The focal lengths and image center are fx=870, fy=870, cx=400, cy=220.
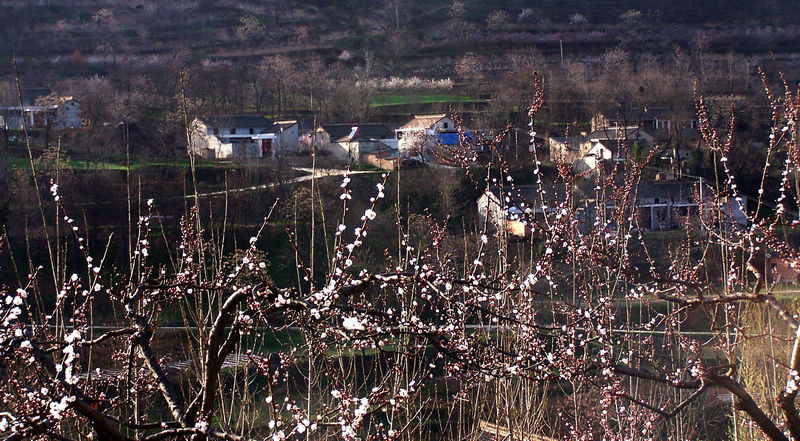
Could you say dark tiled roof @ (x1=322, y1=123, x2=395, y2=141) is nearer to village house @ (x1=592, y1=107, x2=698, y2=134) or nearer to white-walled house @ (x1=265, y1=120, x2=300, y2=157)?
white-walled house @ (x1=265, y1=120, x2=300, y2=157)

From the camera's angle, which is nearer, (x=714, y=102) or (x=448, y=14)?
(x=714, y=102)

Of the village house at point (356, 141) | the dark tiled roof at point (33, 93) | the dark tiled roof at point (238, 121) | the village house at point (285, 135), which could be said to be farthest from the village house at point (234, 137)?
the dark tiled roof at point (33, 93)

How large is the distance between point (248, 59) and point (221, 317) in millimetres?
52171

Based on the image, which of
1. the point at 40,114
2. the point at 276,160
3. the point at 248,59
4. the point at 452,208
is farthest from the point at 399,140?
the point at 248,59

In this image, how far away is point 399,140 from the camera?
115 feet

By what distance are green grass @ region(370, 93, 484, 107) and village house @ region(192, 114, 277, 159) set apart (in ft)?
30.3

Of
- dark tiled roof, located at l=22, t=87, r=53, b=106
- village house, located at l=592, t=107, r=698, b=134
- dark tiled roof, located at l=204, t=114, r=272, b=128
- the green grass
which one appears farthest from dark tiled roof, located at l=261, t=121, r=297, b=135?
village house, located at l=592, t=107, r=698, b=134

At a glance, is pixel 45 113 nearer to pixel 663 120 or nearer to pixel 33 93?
pixel 33 93

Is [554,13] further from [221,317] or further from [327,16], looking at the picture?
[221,317]

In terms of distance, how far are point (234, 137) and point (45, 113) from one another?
7072 millimetres

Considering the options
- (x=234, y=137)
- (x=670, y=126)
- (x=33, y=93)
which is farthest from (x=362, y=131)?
(x=33, y=93)

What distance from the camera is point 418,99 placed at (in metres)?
45.6

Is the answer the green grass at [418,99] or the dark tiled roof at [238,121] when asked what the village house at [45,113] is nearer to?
the dark tiled roof at [238,121]

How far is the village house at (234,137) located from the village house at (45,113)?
5413 mm
